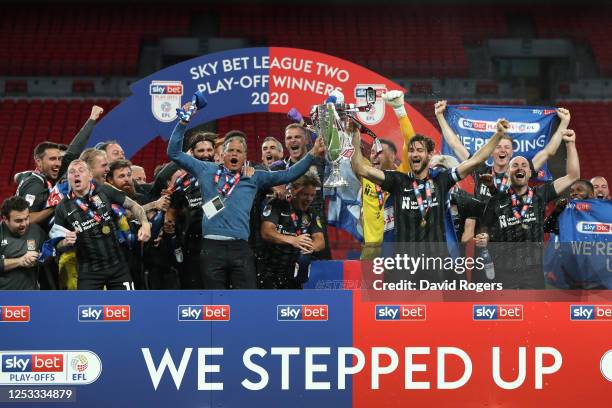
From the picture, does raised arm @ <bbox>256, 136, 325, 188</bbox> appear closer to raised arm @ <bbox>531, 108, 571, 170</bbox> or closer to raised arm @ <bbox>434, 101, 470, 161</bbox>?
raised arm @ <bbox>434, 101, 470, 161</bbox>

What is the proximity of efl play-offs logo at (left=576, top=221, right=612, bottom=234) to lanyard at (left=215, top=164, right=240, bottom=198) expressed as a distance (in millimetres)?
2767

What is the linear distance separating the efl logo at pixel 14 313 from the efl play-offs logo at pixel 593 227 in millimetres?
4257

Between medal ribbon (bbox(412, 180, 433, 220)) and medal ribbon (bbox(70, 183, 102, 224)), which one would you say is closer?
medal ribbon (bbox(70, 183, 102, 224))

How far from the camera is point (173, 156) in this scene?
7004 millimetres

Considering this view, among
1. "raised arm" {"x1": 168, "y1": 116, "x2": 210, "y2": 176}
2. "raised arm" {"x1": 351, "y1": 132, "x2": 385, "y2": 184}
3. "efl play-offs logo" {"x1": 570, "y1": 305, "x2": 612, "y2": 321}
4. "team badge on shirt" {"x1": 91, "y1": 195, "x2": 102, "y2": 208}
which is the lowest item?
"efl play-offs logo" {"x1": 570, "y1": 305, "x2": 612, "y2": 321}

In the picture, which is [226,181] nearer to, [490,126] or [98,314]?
[98,314]

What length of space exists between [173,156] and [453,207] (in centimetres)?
228

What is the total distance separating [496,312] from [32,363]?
3.17 m

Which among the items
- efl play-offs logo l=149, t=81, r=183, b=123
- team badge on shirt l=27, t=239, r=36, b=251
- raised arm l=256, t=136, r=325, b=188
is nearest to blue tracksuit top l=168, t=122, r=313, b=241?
raised arm l=256, t=136, r=325, b=188

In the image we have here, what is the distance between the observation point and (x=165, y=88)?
9008 millimetres

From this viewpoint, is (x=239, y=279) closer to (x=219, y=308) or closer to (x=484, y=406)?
(x=219, y=308)

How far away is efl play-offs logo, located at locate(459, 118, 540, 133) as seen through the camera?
891 cm

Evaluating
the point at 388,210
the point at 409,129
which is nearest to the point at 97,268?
the point at 388,210

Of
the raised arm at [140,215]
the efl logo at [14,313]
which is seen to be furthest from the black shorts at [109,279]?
the efl logo at [14,313]
